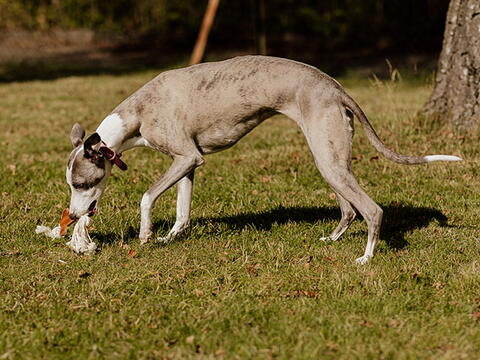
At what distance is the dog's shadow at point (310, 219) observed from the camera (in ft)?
18.7

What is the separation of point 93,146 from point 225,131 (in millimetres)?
1013

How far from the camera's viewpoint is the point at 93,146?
16.9ft

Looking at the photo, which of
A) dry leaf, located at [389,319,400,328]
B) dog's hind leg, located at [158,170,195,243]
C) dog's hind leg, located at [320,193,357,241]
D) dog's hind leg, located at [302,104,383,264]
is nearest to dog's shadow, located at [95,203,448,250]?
dog's hind leg, located at [158,170,195,243]

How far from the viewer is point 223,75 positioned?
5254mm

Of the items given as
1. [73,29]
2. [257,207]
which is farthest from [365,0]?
[257,207]

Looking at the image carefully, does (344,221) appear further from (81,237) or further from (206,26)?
(206,26)

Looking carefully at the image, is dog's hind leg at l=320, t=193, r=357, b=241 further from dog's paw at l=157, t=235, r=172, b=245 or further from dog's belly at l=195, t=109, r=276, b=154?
dog's paw at l=157, t=235, r=172, b=245

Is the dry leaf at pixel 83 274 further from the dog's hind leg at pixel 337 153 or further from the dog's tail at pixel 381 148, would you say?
the dog's tail at pixel 381 148

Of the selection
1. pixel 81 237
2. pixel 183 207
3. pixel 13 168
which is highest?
pixel 81 237

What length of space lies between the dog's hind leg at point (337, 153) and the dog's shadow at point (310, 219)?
0.70 meters

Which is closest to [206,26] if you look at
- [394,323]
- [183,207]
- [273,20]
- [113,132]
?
[273,20]

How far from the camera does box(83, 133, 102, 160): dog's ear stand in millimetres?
5098

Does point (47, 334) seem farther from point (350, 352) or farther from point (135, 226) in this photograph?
point (135, 226)

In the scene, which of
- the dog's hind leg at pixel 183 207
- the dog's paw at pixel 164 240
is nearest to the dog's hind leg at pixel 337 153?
the dog's hind leg at pixel 183 207
